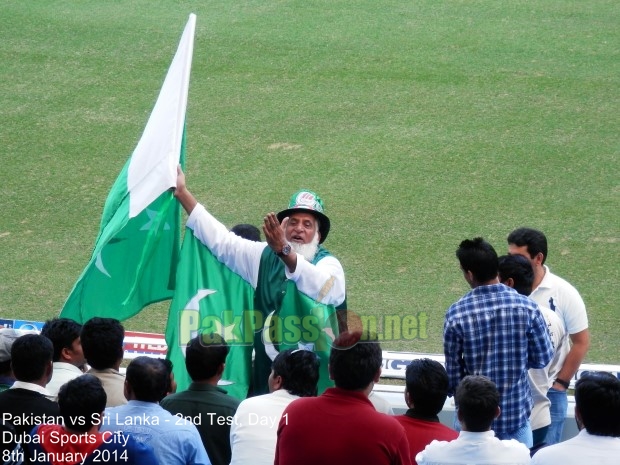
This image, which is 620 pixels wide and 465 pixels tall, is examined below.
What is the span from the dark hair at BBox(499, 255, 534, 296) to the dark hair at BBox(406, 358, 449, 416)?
49.6 inches

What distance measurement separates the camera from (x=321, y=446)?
3652 mm

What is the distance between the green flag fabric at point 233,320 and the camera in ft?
16.8

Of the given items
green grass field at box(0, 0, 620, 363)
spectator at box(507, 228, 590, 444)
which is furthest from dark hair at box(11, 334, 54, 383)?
green grass field at box(0, 0, 620, 363)

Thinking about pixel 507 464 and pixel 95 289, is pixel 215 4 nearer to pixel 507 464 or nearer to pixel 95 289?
pixel 95 289

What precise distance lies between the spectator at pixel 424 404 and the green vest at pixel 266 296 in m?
1.17

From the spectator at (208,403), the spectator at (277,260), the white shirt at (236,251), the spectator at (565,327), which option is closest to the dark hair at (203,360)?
the spectator at (208,403)

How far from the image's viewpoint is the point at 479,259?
476 cm

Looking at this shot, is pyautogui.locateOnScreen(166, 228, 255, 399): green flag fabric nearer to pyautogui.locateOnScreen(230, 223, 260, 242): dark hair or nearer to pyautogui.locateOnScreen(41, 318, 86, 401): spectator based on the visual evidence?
pyautogui.locateOnScreen(41, 318, 86, 401): spectator

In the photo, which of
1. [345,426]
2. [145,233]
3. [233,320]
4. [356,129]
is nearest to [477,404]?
[345,426]

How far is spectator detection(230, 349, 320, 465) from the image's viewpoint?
160 inches

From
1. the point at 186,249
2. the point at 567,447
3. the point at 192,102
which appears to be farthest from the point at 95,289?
the point at 192,102

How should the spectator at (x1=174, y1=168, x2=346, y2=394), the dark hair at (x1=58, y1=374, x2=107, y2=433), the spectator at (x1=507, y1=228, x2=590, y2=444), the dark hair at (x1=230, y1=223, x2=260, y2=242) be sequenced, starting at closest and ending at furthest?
the dark hair at (x1=58, y1=374, x2=107, y2=433), the spectator at (x1=174, y1=168, x2=346, y2=394), the spectator at (x1=507, y1=228, x2=590, y2=444), the dark hair at (x1=230, y1=223, x2=260, y2=242)

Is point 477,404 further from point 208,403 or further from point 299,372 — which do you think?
point 208,403

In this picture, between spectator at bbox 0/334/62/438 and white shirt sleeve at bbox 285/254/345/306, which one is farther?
white shirt sleeve at bbox 285/254/345/306
